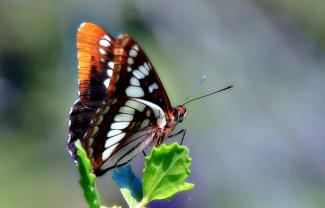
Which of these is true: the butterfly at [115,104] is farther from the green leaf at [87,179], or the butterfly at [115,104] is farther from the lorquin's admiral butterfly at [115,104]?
the green leaf at [87,179]

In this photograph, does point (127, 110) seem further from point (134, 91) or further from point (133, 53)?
point (133, 53)

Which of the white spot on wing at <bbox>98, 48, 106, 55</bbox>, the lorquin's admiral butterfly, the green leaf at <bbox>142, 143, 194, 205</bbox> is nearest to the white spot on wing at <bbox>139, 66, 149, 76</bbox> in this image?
the lorquin's admiral butterfly

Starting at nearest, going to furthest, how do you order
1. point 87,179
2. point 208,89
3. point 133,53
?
point 87,179 < point 133,53 < point 208,89

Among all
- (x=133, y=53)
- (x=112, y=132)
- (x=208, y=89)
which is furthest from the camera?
(x=208, y=89)

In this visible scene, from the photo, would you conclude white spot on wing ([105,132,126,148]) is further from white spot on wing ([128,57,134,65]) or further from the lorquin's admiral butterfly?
white spot on wing ([128,57,134,65])

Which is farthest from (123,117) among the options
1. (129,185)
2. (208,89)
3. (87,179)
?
(208,89)

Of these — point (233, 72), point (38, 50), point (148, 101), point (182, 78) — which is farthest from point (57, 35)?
point (148, 101)

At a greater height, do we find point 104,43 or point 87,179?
point 104,43

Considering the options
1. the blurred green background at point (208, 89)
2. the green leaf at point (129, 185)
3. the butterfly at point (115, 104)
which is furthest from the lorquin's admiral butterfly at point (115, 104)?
the blurred green background at point (208, 89)
